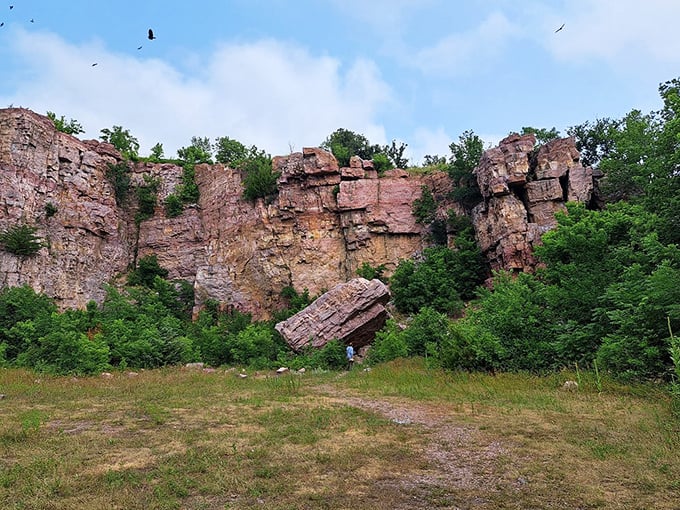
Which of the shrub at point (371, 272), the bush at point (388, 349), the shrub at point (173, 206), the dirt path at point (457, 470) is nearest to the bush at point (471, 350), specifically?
the bush at point (388, 349)

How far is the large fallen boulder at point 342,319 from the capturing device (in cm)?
1811

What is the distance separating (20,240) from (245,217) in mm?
11770

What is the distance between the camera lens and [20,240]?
22.3 m

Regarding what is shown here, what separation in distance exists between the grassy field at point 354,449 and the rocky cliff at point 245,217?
15466mm

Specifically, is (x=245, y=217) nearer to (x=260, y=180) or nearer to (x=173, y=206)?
(x=260, y=180)

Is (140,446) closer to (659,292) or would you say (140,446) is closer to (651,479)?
(651,479)

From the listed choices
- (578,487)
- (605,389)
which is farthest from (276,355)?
(578,487)

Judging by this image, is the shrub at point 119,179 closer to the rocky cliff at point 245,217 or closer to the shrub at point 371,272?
the rocky cliff at point 245,217

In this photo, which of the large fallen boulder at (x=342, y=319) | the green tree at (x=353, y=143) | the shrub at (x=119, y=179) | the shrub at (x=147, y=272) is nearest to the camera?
the large fallen boulder at (x=342, y=319)

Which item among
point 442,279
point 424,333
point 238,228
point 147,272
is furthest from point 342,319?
point 147,272

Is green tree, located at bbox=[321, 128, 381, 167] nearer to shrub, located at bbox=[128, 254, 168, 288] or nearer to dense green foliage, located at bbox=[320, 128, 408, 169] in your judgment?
dense green foliage, located at bbox=[320, 128, 408, 169]

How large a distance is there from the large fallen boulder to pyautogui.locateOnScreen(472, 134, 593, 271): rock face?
7370 mm

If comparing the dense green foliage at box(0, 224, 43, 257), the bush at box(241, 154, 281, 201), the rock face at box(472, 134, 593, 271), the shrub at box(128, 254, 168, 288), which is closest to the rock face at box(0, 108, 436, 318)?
the bush at box(241, 154, 281, 201)

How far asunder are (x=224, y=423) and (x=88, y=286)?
22508 millimetres
